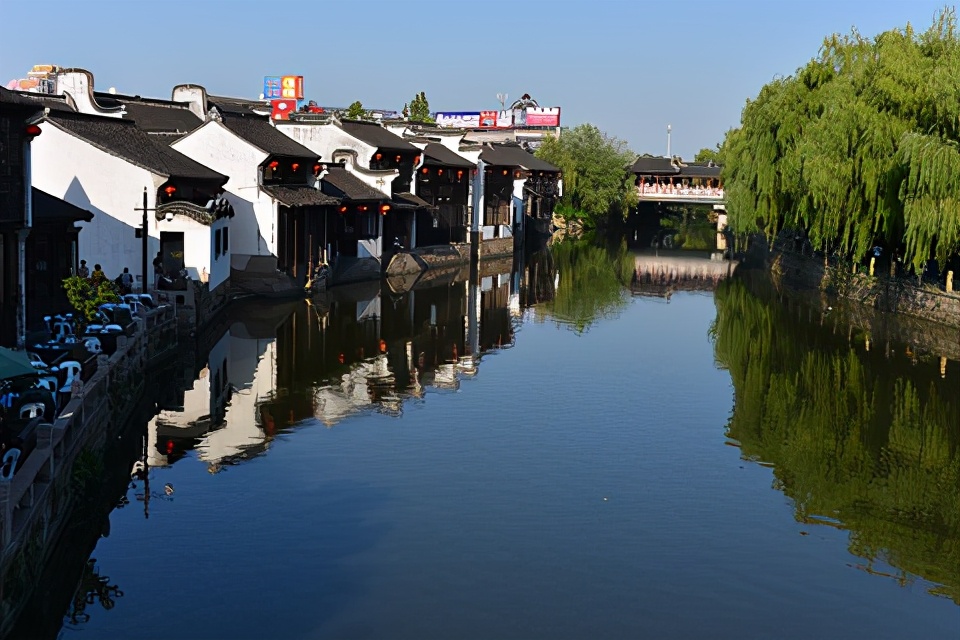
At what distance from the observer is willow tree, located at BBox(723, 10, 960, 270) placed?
35.7 meters

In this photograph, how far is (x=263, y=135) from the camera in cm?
4609

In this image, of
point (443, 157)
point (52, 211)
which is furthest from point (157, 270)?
point (443, 157)

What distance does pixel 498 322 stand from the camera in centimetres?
4225

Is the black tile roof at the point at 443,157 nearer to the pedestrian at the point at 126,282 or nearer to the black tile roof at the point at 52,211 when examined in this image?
the pedestrian at the point at 126,282

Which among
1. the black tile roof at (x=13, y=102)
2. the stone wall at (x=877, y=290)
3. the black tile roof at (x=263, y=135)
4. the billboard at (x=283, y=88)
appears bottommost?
the stone wall at (x=877, y=290)

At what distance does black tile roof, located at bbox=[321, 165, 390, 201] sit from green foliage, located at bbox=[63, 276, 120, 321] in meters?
22.9

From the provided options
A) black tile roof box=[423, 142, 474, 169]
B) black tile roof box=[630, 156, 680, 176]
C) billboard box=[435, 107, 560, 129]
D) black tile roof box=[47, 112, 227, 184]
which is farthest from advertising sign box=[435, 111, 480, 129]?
black tile roof box=[47, 112, 227, 184]

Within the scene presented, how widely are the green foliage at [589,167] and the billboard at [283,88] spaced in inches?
850

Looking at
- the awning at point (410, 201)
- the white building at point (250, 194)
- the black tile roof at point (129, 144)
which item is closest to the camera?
the black tile roof at point (129, 144)

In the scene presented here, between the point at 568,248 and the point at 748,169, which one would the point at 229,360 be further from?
the point at 568,248

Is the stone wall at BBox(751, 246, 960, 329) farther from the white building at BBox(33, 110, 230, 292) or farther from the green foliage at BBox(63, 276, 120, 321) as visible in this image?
the green foliage at BBox(63, 276, 120, 321)

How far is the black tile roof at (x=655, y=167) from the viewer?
102m

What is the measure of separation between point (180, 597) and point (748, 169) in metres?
42.9

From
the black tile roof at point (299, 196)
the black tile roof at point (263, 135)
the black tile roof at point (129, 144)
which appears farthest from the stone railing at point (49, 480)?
the black tile roof at point (263, 135)
